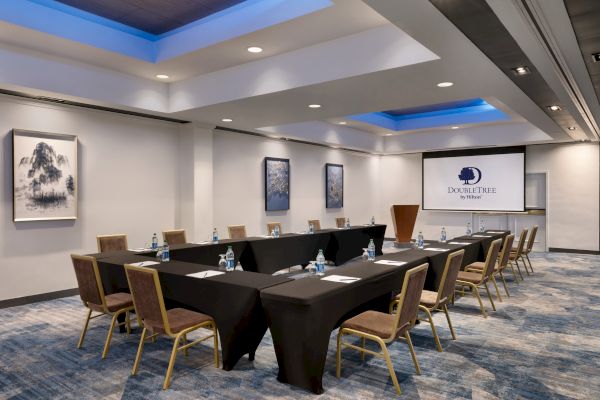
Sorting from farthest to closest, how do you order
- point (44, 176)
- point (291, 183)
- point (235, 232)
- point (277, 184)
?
point (291, 183), point (277, 184), point (235, 232), point (44, 176)

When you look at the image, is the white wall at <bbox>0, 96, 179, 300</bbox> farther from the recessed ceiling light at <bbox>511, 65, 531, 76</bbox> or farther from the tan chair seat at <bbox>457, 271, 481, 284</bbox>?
the recessed ceiling light at <bbox>511, 65, 531, 76</bbox>

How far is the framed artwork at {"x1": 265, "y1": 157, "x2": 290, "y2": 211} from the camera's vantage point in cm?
966

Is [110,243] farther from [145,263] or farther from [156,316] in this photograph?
[156,316]

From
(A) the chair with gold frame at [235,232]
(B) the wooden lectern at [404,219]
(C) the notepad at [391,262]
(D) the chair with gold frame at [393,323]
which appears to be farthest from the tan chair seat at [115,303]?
(B) the wooden lectern at [404,219]

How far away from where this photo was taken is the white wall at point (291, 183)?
28.6 feet

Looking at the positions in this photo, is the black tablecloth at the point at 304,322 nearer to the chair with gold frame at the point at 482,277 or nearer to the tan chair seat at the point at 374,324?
the tan chair seat at the point at 374,324

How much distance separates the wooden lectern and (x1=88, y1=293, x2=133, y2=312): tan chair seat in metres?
5.35

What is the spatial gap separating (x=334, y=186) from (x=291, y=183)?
178 centimetres

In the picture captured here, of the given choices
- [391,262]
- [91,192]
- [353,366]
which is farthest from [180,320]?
[91,192]

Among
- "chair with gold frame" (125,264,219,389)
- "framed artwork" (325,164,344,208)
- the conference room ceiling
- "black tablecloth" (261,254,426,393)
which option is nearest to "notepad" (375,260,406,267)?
"black tablecloth" (261,254,426,393)

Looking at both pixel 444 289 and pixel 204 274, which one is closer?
pixel 204 274

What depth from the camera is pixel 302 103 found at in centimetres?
626

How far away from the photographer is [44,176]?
5.94m

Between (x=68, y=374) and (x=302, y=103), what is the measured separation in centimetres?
443
